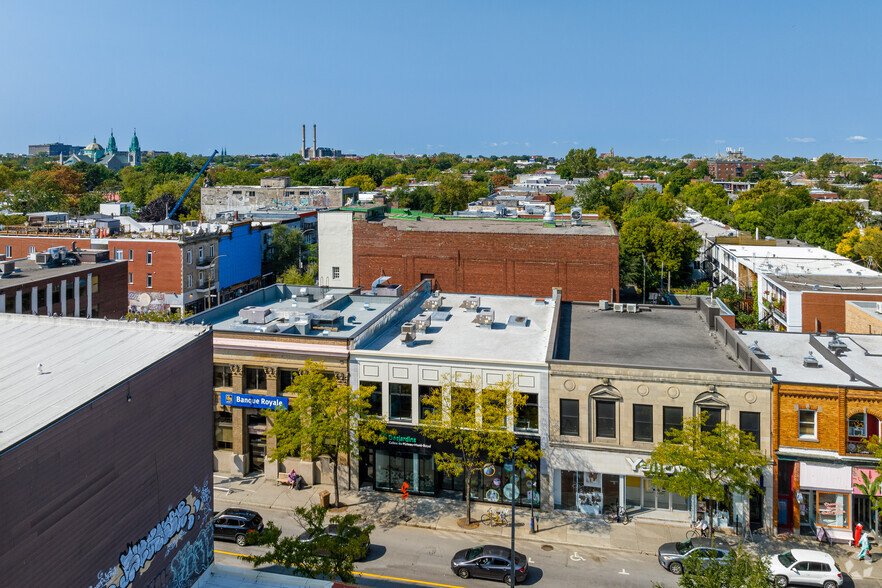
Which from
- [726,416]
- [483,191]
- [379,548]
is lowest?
[379,548]

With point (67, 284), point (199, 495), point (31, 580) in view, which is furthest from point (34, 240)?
point (31, 580)

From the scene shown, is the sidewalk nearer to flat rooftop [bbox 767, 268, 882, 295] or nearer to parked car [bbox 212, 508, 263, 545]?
parked car [bbox 212, 508, 263, 545]

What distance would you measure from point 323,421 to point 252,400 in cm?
626

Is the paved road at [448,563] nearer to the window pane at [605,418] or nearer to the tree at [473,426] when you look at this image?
the tree at [473,426]

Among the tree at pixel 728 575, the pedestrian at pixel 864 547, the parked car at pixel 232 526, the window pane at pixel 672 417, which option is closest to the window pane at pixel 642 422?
the window pane at pixel 672 417

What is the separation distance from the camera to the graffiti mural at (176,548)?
58.7 ft

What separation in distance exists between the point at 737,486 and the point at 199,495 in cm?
2160

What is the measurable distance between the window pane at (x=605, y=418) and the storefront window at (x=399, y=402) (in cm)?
960

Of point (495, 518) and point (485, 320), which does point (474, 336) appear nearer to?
point (485, 320)

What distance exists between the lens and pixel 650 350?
1508 inches

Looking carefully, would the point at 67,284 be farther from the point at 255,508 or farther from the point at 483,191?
the point at 483,191

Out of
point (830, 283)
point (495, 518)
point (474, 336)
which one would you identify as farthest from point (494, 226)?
point (495, 518)

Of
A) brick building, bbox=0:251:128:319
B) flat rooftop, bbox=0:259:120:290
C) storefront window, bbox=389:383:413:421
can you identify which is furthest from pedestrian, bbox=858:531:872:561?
flat rooftop, bbox=0:259:120:290

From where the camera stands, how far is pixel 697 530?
3269 centimetres
